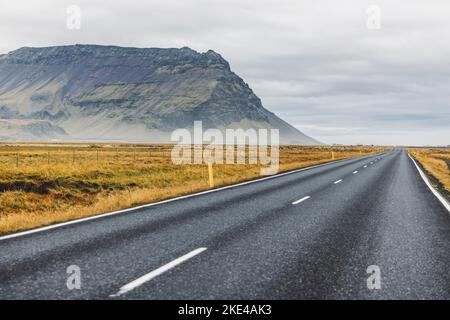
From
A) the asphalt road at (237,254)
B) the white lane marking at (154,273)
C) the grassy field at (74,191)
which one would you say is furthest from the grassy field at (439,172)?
the white lane marking at (154,273)

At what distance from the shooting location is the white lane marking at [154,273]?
5.04 meters

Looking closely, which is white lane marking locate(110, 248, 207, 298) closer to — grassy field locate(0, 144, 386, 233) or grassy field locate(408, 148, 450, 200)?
grassy field locate(0, 144, 386, 233)

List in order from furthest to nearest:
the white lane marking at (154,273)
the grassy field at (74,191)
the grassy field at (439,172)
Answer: the grassy field at (439,172) < the grassy field at (74,191) < the white lane marking at (154,273)

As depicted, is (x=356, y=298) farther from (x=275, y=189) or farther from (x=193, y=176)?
(x=193, y=176)

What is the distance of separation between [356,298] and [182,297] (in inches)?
73.2

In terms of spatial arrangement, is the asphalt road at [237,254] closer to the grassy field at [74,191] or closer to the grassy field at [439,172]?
the grassy field at [74,191]

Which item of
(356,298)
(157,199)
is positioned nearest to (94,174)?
(157,199)

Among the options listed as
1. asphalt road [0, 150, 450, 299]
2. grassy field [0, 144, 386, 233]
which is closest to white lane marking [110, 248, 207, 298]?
asphalt road [0, 150, 450, 299]

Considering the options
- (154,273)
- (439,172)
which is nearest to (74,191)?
(154,273)

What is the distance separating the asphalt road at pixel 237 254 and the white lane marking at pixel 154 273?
0.01m

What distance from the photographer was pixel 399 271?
591 cm

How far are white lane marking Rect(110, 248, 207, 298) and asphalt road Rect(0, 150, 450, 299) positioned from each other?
0.01 m

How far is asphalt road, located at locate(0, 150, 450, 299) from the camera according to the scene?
5090mm
